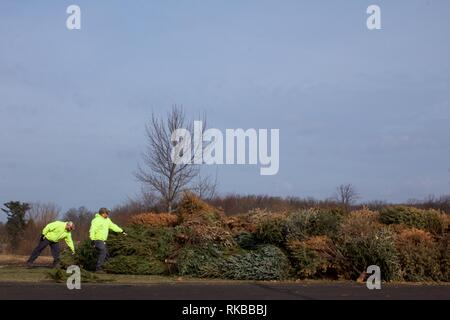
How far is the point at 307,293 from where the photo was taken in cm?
1384

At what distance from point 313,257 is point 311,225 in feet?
4.56

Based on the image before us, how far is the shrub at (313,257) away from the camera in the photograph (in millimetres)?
17891

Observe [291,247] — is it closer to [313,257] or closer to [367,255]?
[313,257]

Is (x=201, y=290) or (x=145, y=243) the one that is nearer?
(x=201, y=290)

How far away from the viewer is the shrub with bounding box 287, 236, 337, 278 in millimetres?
17891

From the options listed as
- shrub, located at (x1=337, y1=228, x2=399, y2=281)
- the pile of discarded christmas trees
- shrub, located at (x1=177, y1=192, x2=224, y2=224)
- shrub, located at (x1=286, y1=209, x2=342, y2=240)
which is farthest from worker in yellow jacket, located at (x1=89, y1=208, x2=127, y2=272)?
shrub, located at (x1=337, y1=228, x2=399, y2=281)

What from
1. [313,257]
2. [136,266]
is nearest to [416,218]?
[313,257]

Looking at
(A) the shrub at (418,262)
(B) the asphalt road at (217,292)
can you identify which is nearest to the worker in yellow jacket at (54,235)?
(B) the asphalt road at (217,292)

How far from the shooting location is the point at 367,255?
17688 millimetres

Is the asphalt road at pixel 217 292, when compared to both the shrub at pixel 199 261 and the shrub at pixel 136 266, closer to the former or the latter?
the shrub at pixel 199 261

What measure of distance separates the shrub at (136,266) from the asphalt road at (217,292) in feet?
11.1
